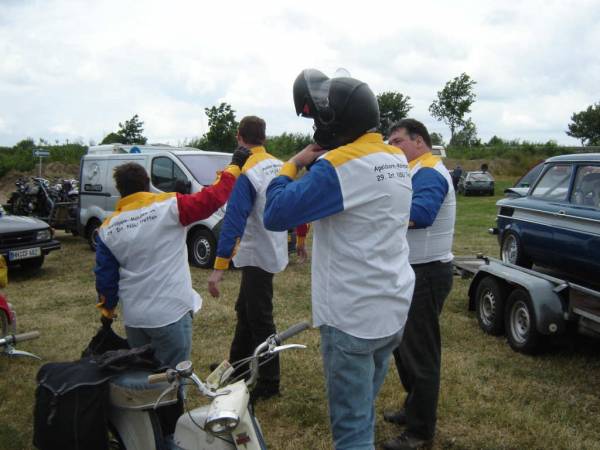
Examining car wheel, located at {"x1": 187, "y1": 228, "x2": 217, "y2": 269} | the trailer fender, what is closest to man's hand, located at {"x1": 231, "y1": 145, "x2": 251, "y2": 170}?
the trailer fender

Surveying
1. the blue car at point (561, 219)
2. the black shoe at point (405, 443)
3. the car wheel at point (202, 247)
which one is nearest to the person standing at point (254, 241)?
the black shoe at point (405, 443)

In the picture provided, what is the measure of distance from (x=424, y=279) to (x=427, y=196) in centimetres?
48

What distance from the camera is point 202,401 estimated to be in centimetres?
414

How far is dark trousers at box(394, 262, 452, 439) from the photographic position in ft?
10.6

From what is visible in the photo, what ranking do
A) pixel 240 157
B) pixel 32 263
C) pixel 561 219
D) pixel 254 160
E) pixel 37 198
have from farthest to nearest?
pixel 37 198 < pixel 32 263 < pixel 561 219 < pixel 254 160 < pixel 240 157

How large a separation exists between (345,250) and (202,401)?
8.13 feet

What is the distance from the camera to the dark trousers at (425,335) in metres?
3.22

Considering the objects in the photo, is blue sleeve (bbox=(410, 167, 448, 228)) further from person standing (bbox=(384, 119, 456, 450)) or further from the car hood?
the car hood

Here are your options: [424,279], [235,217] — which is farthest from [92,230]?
[424,279]

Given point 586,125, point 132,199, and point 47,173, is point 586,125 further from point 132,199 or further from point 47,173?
point 132,199

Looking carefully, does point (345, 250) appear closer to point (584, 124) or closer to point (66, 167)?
point (66, 167)

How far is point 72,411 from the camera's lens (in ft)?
7.25

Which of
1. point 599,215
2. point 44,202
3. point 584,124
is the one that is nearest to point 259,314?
point 599,215

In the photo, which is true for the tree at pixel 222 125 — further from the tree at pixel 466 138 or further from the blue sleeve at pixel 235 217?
the tree at pixel 466 138
